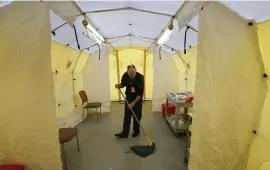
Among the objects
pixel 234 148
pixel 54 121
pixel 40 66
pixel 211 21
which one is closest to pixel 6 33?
pixel 40 66

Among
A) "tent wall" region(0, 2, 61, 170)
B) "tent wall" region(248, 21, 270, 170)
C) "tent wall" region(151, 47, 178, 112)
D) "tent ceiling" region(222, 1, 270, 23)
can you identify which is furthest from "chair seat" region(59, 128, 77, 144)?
"tent wall" region(151, 47, 178, 112)

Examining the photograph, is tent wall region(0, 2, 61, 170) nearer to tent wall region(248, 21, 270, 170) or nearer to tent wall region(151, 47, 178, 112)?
tent wall region(248, 21, 270, 170)

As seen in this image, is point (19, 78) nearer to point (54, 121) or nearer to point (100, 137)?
point (54, 121)

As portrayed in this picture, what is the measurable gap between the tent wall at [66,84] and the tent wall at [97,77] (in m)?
0.44

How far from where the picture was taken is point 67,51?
3131 millimetres

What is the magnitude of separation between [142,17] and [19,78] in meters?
1.72

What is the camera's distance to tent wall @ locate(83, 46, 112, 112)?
4656mm

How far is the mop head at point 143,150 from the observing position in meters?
2.57

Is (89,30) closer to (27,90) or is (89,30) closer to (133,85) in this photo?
(133,85)

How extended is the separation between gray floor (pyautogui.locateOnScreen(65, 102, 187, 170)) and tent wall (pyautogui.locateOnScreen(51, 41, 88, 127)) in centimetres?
39

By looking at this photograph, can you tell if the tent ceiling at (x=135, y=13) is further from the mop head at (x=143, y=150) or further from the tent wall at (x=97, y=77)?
the mop head at (x=143, y=150)

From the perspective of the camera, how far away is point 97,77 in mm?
4707

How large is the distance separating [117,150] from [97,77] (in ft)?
8.21

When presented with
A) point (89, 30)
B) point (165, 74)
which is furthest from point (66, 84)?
point (165, 74)
